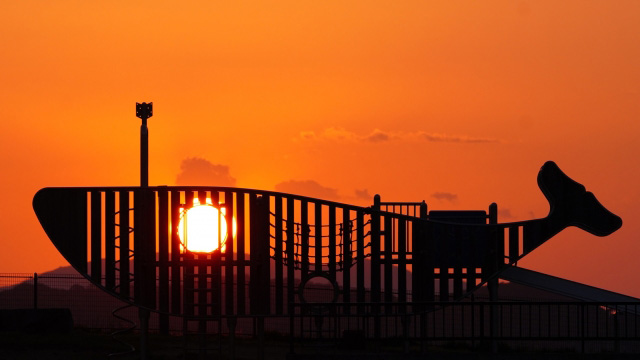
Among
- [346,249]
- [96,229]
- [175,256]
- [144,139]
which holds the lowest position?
[175,256]

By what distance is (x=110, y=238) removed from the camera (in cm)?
2483

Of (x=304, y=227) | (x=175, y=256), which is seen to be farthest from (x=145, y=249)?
(x=304, y=227)

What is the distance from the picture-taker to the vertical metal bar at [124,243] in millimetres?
24812

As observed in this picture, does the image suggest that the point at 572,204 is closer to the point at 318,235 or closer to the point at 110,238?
the point at 318,235

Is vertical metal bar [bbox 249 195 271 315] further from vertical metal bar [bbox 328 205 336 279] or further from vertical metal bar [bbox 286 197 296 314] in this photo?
vertical metal bar [bbox 328 205 336 279]

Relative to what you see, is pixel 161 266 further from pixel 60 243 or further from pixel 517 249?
pixel 517 249

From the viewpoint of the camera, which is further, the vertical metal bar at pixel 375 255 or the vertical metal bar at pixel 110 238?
the vertical metal bar at pixel 375 255

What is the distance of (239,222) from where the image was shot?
24.8m

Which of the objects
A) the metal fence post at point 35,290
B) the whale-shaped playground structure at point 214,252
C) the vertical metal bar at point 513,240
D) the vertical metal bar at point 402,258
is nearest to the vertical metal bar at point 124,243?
the whale-shaped playground structure at point 214,252

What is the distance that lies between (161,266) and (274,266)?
287cm

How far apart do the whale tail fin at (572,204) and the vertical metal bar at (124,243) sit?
36.1 ft

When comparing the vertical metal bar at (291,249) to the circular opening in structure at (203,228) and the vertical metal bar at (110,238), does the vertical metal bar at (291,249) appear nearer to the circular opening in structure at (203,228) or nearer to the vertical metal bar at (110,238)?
the circular opening in structure at (203,228)

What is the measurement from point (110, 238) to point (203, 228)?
2.41 metres

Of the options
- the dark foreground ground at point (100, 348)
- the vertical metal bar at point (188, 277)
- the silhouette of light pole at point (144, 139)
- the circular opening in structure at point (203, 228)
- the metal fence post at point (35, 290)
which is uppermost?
→ the silhouette of light pole at point (144, 139)
